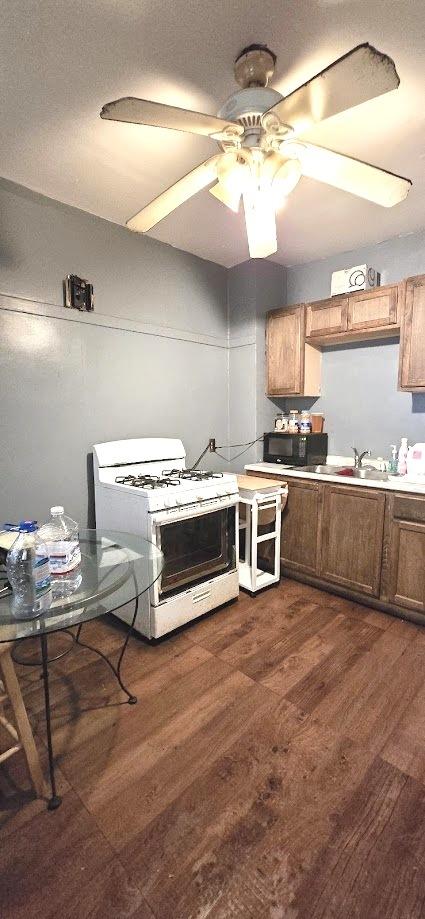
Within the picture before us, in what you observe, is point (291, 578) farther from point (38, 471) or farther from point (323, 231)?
point (323, 231)

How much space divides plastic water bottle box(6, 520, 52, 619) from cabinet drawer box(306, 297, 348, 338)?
99.9 inches

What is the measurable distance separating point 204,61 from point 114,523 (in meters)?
2.12

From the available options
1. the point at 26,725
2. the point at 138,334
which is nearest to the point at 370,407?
the point at 138,334

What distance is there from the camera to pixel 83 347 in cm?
241

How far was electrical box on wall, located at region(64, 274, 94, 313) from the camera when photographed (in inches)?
90.4

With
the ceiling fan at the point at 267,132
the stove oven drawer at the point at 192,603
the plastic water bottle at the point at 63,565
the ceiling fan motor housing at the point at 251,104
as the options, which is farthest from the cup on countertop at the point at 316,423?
the plastic water bottle at the point at 63,565

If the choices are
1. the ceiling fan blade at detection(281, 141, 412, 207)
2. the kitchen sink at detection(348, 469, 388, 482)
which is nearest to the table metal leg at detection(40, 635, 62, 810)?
the ceiling fan blade at detection(281, 141, 412, 207)

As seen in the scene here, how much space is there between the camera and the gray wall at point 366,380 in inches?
107

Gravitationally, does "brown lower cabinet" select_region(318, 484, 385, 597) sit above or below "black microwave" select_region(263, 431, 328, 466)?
below

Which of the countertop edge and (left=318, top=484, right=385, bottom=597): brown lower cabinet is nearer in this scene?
the countertop edge

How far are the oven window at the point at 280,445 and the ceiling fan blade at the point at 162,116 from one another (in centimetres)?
213

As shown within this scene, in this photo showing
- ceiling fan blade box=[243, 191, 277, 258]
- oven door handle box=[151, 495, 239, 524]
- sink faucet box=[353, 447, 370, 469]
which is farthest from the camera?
sink faucet box=[353, 447, 370, 469]

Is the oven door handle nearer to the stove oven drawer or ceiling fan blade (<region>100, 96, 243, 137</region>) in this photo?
the stove oven drawer

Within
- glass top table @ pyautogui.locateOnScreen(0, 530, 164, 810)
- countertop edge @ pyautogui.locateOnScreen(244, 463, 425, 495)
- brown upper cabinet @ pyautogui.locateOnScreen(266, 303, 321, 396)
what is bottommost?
glass top table @ pyautogui.locateOnScreen(0, 530, 164, 810)
